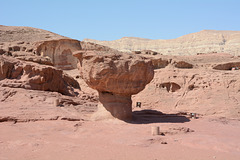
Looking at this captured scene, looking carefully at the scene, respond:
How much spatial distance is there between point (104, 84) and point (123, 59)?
1067 millimetres

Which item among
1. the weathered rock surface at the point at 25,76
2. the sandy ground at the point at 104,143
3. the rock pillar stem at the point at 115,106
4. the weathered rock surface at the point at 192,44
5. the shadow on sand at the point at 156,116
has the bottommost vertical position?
the shadow on sand at the point at 156,116

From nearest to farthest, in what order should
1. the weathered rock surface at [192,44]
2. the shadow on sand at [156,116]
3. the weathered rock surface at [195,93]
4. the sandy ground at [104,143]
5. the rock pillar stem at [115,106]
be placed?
the sandy ground at [104,143], the rock pillar stem at [115,106], the shadow on sand at [156,116], the weathered rock surface at [195,93], the weathered rock surface at [192,44]

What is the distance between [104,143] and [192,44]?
6245 cm

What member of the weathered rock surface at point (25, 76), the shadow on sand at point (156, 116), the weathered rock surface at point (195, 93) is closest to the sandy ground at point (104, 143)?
the shadow on sand at point (156, 116)

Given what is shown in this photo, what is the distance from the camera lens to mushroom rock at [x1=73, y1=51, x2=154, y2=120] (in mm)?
8727

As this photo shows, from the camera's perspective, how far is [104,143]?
5996 millimetres

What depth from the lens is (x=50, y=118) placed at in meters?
7.87

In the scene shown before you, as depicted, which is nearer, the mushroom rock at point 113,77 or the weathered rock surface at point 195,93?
the mushroom rock at point 113,77

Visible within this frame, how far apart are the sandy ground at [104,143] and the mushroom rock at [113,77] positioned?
906 mm

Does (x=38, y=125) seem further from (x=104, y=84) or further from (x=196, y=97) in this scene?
(x=196, y=97)

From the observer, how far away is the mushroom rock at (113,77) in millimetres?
8727

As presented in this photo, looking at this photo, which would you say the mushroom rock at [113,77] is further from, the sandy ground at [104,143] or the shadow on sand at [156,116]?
the shadow on sand at [156,116]

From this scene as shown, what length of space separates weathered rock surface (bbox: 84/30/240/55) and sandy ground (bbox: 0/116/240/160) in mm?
50143

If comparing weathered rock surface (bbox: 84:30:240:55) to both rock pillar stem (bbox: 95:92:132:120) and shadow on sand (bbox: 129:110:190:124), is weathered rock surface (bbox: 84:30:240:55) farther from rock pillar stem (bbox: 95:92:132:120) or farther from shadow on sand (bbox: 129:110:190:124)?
rock pillar stem (bbox: 95:92:132:120)
